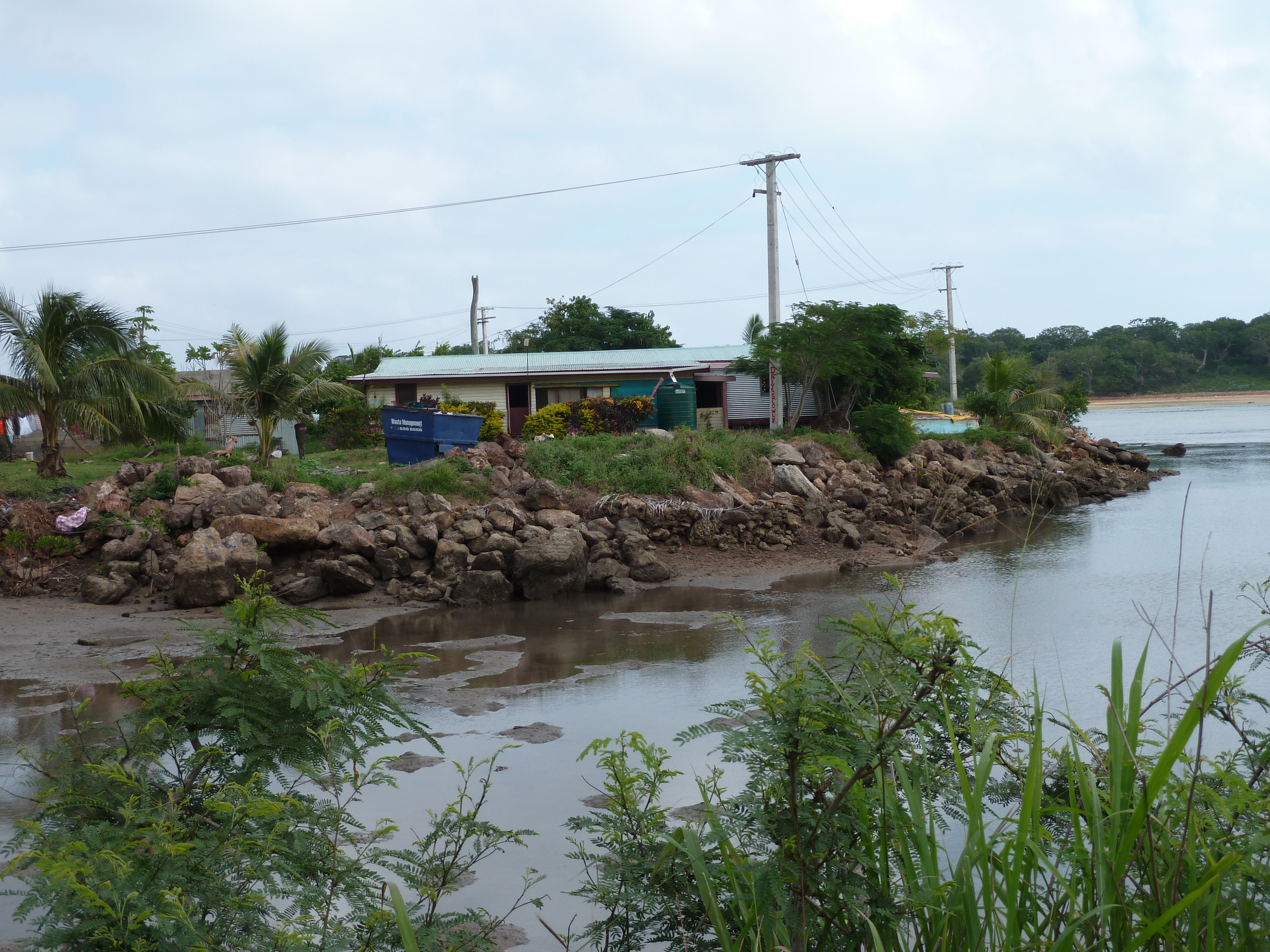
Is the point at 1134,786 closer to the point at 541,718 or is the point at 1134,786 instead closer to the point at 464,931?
the point at 464,931

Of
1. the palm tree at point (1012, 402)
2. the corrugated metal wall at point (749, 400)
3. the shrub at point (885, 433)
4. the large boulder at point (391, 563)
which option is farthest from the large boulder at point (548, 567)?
the palm tree at point (1012, 402)

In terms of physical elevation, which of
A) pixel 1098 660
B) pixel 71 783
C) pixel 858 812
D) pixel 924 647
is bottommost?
pixel 1098 660

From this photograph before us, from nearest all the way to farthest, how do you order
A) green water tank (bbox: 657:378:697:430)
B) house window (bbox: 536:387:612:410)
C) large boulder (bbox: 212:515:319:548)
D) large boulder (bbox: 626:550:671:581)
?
large boulder (bbox: 212:515:319:548) → large boulder (bbox: 626:550:671:581) → green water tank (bbox: 657:378:697:430) → house window (bbox: 536:387:612:410)

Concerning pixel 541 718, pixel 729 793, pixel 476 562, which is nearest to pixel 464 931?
pixel 729 793

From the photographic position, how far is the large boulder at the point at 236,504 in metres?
14.9

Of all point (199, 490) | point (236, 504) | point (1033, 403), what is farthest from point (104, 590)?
point (1033, 403)

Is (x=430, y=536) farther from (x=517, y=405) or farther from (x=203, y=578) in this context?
(x=517, y=405)

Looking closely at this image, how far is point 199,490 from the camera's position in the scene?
15.7 meters

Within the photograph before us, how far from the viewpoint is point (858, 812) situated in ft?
9.33

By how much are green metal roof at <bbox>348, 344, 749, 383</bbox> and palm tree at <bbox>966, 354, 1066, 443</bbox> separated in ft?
34.6

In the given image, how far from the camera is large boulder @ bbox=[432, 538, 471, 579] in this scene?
14.6 m

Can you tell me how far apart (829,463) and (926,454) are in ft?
15.4

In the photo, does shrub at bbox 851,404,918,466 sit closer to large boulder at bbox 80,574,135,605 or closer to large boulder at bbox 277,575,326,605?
large boulder at bbox 277,575,326,605

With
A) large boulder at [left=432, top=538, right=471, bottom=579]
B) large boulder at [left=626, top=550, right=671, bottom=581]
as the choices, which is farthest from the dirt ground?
large boulder at [left=432, top=538, right=471, bottom=579]
